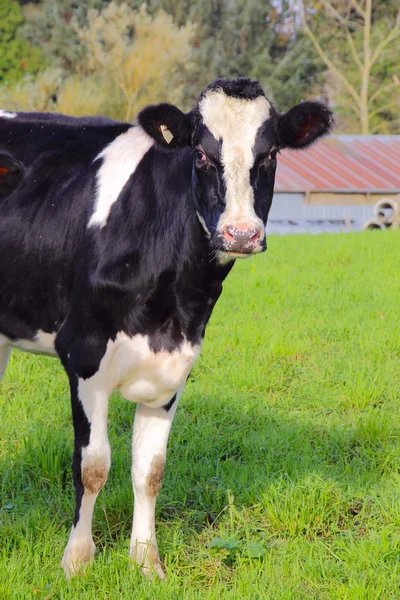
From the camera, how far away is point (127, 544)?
4.22 metres

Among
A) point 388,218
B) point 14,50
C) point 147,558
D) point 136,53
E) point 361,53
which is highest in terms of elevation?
point 147,558

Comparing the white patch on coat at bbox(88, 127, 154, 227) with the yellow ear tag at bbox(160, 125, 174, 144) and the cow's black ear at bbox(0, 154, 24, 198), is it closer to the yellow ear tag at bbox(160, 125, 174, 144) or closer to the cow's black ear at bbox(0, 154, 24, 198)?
the yellow ear tag at bbox(160, 125, 174, 144)

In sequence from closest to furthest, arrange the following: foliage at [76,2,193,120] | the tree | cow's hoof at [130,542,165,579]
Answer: cow's hoof at [130,542,165,579], foliage at [76,2,193,120], the tree

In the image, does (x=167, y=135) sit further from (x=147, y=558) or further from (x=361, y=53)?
(x=361, y=53)

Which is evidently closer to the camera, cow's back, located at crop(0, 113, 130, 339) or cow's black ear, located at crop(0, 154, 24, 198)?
cow's black ear, located at crop(0, 154, 24, 198)

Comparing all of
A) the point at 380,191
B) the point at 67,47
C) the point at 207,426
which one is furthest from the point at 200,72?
the point at 207,426

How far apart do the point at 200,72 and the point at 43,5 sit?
25.9 feet

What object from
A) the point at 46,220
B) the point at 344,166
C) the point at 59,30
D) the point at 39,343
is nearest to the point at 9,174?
the point at 46,220

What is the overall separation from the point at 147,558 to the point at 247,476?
1.03 meters

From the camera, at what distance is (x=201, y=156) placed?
12.6ft

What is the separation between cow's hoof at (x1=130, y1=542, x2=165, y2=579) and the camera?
12.7ft

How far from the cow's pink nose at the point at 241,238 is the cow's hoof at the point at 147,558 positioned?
146 cm

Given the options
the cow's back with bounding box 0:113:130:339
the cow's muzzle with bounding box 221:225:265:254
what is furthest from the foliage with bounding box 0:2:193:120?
the cow's muzzle with bounding box 221:225:265:254

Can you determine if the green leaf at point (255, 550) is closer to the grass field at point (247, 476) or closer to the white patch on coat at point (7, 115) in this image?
the grass field at point (247, 476)
